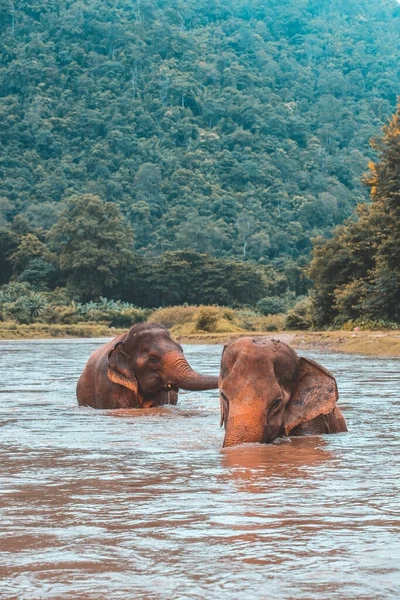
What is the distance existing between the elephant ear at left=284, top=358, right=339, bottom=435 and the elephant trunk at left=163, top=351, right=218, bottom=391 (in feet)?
13.8

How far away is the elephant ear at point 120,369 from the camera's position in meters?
13.2

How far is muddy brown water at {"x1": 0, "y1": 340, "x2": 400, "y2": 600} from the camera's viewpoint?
4.67m

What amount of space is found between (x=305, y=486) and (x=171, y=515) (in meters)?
1.33

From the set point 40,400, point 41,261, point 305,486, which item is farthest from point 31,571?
point 41,261

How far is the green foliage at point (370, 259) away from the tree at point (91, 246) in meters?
67.5

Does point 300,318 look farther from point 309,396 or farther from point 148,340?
point 309,396

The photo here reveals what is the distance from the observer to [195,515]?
20.1 ft

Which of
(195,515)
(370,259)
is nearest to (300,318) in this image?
(370,259)

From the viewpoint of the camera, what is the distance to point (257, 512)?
6.17 meters

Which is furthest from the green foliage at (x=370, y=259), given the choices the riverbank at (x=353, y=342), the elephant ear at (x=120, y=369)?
the elephant ear at (x=120, y=369)

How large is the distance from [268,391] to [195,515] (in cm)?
226

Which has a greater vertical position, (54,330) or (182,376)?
(182,376)

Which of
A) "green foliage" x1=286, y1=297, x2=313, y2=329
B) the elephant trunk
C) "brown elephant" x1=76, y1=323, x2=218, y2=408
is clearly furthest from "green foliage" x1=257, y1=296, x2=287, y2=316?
the elephant trunk

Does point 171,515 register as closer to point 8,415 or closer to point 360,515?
point 360,515
